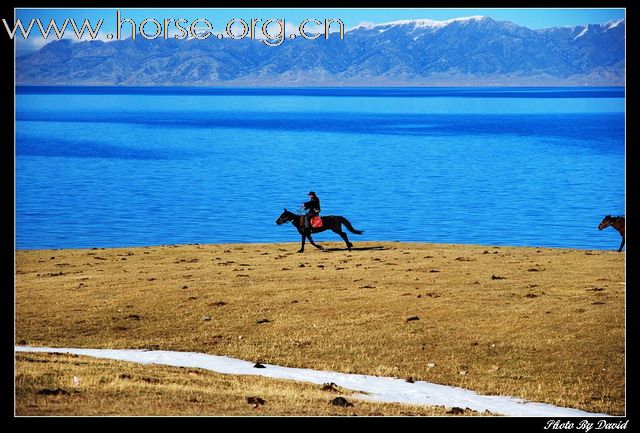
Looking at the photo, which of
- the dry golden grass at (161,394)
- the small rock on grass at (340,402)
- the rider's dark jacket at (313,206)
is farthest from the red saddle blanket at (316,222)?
the small rock on grass at (340,402)

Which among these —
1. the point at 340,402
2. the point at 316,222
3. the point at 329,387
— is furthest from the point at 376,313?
the point at 316,222

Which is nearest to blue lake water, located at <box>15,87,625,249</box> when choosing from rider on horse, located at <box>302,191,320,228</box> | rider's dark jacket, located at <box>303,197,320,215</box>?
rider on horse, located at <box>302,191,320,228</box>

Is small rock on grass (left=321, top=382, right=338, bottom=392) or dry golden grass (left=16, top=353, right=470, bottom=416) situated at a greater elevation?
dry golden grass (left=16, top=353, right=470, bottom=416)

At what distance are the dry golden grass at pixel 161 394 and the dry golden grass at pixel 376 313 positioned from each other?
3.95m

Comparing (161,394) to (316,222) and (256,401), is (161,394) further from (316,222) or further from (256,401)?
(316,222)

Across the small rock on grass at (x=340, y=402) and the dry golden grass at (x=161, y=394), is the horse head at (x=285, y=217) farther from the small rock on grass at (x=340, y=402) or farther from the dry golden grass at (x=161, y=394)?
the small rock on grass at (x=340, y=402)

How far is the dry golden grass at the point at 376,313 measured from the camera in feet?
93.8

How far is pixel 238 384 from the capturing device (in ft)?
82.2

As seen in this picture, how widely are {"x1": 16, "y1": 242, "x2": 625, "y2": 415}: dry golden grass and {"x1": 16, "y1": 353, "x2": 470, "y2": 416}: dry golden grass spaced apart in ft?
13.0

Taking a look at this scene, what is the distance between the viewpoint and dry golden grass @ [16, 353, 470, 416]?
2145 cm

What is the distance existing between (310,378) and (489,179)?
370 ft

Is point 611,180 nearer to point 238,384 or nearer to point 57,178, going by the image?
point 57,178

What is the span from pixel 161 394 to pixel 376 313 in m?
13.0

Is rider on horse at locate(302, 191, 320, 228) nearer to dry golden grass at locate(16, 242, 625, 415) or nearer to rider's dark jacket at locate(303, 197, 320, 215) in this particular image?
rider's dark jacket at locate(303, 197, 320, 215)
